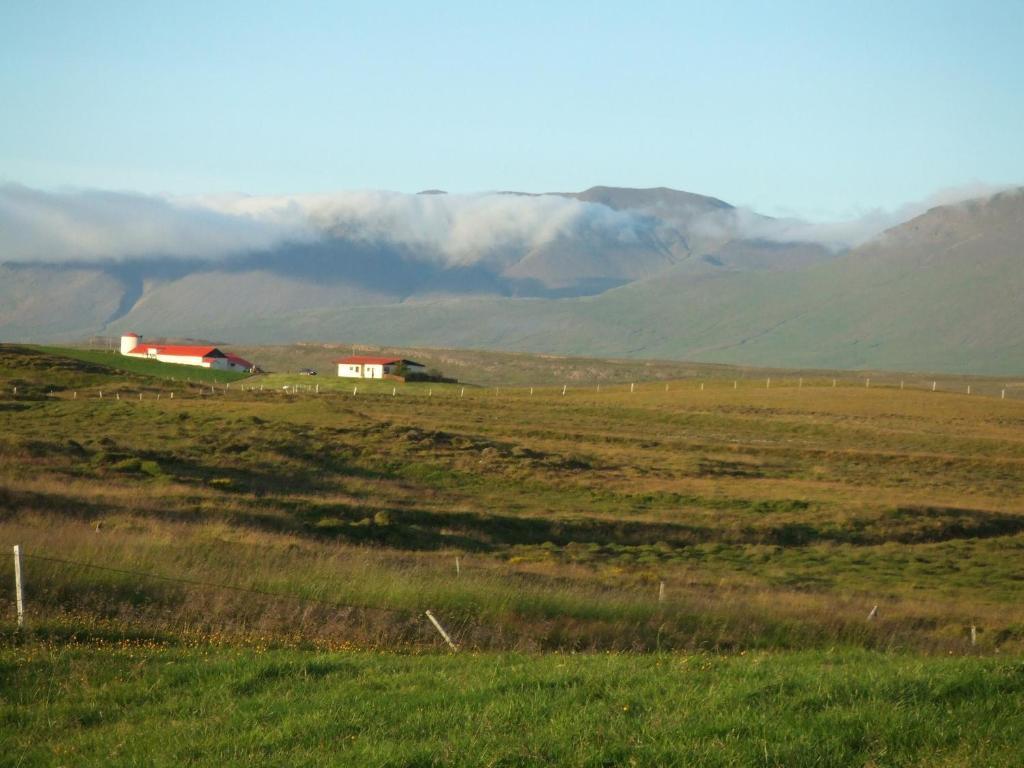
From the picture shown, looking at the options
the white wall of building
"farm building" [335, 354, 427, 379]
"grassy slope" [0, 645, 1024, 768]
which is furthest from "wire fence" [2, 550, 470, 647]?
the white wall of building

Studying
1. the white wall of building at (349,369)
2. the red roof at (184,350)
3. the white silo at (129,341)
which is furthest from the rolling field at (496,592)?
the white silo at (129,341)

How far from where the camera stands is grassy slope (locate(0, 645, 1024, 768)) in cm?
948

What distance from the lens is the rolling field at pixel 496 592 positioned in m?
10.2

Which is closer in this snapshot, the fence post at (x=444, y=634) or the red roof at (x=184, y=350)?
the fence post at (x=444, y=634)

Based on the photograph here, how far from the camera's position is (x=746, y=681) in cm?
1158

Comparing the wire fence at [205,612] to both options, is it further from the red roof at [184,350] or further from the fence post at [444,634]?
the red roof at [184,350]

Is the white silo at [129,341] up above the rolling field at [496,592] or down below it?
above

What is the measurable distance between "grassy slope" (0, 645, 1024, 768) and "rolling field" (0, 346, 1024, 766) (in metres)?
0.04


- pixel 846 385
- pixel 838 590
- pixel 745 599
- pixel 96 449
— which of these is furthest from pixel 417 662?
pixel 846 385

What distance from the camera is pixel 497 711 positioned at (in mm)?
10594

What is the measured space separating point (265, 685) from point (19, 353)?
106196 mm

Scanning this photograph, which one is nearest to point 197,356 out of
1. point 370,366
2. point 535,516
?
point 370,366

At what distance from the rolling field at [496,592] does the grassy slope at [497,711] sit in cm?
4

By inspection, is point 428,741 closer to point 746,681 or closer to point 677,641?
point 746,681
